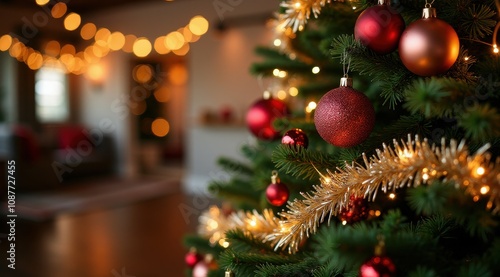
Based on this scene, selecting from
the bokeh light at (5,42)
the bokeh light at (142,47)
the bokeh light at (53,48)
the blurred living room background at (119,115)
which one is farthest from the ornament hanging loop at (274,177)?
the bokeh light at (53,48)

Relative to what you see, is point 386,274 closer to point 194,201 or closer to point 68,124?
point 194,201

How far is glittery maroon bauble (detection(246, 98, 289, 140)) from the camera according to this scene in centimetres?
119

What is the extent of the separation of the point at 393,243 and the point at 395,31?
13.6 inches

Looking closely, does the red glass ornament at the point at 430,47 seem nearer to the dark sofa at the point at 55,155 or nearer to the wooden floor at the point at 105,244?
the wooden floor at the point at 105,244

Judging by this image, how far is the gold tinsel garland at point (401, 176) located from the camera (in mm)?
579

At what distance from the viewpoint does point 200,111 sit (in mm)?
6406

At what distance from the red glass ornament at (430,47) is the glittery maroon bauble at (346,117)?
0.10 m

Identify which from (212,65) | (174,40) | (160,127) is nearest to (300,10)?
(212,65)

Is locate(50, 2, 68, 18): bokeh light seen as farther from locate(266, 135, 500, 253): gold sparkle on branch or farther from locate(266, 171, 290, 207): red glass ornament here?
locate(266, 135, 500, 253): gold sparkle on branch

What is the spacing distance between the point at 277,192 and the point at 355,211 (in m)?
0.17

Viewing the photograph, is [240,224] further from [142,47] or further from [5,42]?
[5,42]

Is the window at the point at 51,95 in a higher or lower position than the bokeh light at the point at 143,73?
lower

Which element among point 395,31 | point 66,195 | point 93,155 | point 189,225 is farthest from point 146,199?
point 395,31

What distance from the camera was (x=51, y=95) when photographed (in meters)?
7.57
